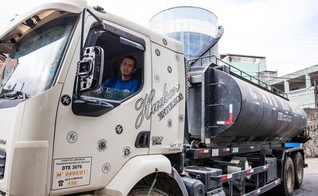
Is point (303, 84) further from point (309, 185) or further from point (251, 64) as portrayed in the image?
point (309, 185)

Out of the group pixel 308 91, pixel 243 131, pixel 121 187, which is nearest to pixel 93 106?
pixel 121 187

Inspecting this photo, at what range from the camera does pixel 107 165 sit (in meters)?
2.61

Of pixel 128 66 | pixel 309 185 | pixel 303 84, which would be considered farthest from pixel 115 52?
pixel 303 84

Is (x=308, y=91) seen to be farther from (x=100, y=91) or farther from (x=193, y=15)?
(x=100, y=91)

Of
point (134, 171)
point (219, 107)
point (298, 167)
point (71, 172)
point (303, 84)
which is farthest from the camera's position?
point (303, 84)

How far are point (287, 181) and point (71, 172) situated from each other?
6.62 m

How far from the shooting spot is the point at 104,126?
8.52 feet

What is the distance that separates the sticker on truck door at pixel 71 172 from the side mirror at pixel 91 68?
2.08ft

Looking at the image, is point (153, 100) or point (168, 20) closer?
point (153, 100)

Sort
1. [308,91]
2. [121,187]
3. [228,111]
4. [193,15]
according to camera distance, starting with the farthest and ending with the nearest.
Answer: [193,15] < [308,91] < [228,111] < [121,187]

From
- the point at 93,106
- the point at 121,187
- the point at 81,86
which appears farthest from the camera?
the point at 121,187

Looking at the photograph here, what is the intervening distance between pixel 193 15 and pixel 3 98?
3240 cm

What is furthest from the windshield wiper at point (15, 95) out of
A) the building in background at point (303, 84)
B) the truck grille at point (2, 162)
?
the building in background at point (303, 84)

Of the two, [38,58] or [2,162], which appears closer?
[2,162]
